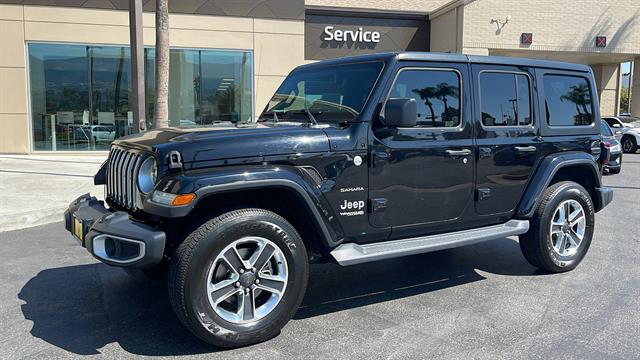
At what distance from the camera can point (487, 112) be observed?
4738 millimetres

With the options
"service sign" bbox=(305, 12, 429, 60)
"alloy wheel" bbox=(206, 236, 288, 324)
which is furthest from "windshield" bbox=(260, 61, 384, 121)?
"service sign" bbox=(305, 12, 429, 60)

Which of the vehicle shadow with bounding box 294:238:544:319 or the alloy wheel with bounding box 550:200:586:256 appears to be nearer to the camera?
the vehicle shadow with bounding box 294:238:544:319

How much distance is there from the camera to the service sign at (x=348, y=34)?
19922 mm

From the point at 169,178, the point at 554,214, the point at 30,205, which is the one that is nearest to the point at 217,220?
the point at 169,178

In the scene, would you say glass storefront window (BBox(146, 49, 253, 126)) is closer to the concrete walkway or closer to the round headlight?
the concrete walkway

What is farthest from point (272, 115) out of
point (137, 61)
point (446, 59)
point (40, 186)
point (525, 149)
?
point (40, 186)

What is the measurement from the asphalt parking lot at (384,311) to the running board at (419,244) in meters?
0.49

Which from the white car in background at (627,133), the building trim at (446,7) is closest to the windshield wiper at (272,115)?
the building trim at (446,7)

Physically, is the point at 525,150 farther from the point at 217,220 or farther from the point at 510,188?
the point at 217,220

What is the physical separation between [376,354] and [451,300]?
49.5 inches

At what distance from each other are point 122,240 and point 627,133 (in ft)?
72.3

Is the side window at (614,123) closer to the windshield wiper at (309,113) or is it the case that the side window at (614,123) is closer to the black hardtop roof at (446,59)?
the black hardtop roof at (446,59)

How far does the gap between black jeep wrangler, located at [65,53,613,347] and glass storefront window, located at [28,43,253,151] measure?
1253 cm

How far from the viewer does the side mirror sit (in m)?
3.89
